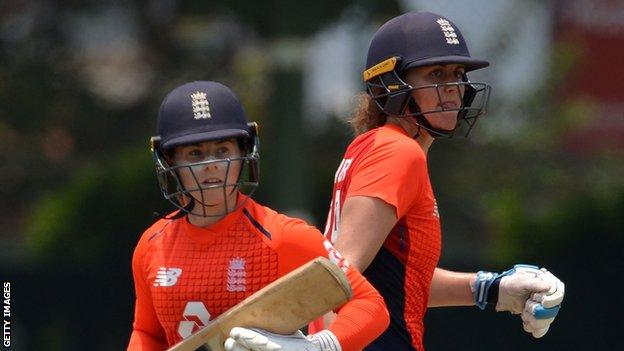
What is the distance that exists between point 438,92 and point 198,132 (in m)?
0.74

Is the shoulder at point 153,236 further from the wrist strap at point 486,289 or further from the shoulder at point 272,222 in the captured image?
the wrist strap at point 486,289

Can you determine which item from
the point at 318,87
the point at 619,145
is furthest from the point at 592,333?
the point at 318,87

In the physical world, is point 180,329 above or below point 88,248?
above

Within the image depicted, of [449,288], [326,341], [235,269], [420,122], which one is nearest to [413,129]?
[420,122]

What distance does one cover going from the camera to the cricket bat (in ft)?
9.01

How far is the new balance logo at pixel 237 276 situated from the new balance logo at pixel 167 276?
0.13m

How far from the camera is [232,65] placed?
21.1ft

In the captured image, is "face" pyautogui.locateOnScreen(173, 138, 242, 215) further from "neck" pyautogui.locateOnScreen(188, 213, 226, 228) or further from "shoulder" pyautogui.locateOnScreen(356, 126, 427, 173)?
"shoulder" pyautogui.locateOnScreen(356, 126, 427, 173)

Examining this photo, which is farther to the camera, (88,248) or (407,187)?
(88,248)

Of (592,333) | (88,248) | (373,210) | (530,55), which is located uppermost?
(373,210)

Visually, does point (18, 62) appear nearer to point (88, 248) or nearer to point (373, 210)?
point (88, 248)

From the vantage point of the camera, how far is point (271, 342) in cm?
273

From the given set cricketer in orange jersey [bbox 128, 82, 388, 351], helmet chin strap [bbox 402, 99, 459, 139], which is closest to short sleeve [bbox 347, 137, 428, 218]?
helmet chin strap [bbox 402, 99, 459, 139]

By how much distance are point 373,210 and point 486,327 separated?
3289 mm
